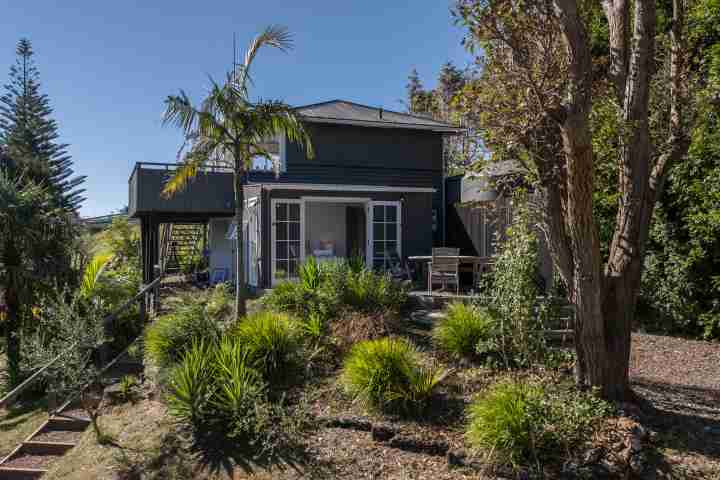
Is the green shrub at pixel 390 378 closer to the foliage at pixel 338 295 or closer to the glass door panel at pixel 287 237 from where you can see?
the foliage at pixel 338 295

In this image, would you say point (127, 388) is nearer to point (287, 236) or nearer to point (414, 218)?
point (287, 236)

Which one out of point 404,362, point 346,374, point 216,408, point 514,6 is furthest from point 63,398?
point 514,6

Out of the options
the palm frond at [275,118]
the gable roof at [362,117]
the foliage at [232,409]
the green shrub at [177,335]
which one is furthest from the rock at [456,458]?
the gable roof at [362,117]

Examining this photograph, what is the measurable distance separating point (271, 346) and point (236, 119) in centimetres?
346

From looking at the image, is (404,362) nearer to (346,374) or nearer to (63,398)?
(346,374)

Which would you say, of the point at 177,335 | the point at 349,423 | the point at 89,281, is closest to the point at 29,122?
the point at 89,281

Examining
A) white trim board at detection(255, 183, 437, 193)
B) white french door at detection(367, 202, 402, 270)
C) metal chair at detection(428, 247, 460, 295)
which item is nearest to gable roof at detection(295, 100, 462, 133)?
white trim board at detection(255, 183, 437, 193)

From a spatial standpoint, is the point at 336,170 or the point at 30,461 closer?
the point at 30,461

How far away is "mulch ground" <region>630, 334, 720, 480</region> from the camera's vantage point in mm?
4020

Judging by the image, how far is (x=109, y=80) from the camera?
15656 millimetres

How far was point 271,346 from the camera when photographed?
6047 millimetres

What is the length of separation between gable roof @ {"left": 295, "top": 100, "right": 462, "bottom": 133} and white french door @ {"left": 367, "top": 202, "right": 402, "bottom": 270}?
109 inches

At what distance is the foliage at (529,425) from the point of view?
161 inches

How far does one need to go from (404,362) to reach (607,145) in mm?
3245
